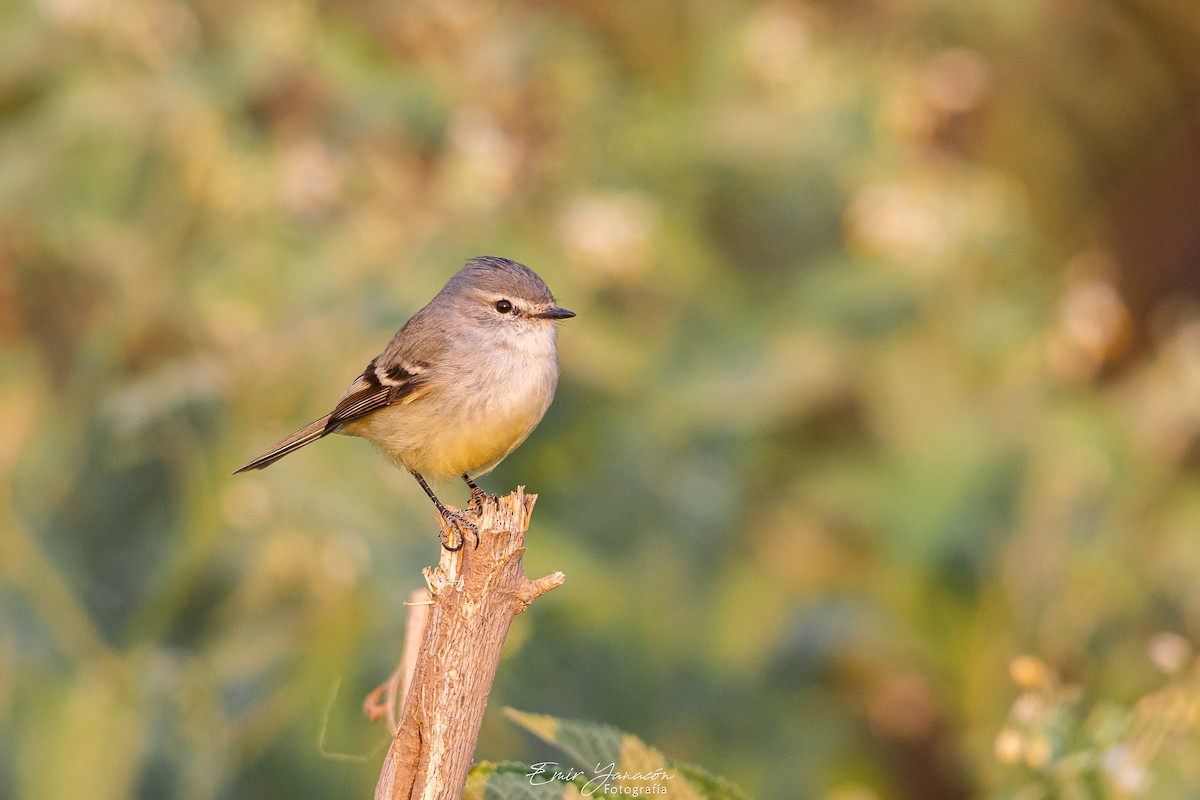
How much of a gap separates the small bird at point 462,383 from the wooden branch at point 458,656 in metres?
0.82

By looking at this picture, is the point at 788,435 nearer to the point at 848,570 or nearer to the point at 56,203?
the point at 848,570

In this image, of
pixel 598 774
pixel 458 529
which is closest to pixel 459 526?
pixel 458 529

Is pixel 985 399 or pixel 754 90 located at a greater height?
pixel 754 90

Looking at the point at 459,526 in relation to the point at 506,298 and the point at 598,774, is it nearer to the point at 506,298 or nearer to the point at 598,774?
the point at 598,774

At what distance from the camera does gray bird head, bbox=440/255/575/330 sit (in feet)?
12.2

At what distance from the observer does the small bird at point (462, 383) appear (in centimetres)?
343

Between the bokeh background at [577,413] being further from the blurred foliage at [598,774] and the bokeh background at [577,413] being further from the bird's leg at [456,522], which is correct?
the blurred foliage at [598,774]

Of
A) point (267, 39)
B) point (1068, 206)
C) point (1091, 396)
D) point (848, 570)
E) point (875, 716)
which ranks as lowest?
point (875, 716)

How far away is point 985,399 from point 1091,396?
2.34 ft

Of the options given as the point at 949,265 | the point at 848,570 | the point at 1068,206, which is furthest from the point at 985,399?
the point at 1068,206

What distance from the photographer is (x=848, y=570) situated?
6059 millimetres

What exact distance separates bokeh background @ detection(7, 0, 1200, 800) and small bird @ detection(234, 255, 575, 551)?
0.68 metres

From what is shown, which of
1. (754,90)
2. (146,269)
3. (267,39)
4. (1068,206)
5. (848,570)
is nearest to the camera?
(146,269)

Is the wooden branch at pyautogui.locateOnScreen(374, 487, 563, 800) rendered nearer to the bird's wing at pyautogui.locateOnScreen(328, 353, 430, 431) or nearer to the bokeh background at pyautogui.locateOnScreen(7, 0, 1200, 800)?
the bird's wing at pyautogui.locateOnScreen(328, 353, 430, 431)
